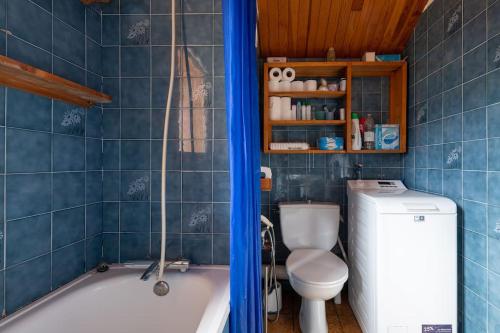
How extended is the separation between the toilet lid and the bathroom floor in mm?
447

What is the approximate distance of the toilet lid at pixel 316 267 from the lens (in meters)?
1.64

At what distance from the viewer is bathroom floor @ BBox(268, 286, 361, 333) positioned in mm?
1854

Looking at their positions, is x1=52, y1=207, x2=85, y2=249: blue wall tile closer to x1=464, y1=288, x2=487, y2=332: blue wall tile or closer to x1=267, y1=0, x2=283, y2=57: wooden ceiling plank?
x1=267, y1=0, x2=283, y2=57: wooden ceiling plank

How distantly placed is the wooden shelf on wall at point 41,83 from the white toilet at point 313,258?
1553mm

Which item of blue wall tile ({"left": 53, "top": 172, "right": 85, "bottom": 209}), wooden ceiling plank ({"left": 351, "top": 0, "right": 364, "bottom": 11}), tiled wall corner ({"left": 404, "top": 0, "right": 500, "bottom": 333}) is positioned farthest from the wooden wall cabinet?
blue wall tile ({"left": 53, "top": 172, "right": 85, "bottom": 209})

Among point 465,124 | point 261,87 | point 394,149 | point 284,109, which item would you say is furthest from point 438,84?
point 261,87

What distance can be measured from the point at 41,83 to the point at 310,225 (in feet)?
6.31

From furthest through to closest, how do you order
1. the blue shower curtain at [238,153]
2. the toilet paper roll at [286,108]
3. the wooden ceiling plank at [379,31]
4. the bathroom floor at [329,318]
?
1. the toilet paper roll at [286,108]
2. the wooden ceiling plank at [379,31]
3. the bathroom floor at [329,318]
4. the blue shower curtain at [238,153]

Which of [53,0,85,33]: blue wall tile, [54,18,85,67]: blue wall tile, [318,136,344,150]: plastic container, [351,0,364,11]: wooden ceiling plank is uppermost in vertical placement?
[351,0,364,11]: wooden ceiling plank

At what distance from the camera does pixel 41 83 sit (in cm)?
103

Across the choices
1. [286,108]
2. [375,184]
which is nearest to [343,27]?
[286,108]

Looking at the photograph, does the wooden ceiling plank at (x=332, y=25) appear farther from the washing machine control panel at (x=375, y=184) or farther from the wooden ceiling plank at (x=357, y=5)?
the washing machine control panel at (x=375, y=184)

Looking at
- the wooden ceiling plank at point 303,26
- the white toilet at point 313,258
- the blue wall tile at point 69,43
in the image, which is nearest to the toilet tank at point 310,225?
the white toilet at point 313,258

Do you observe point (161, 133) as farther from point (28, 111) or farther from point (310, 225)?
point (310, 225)
